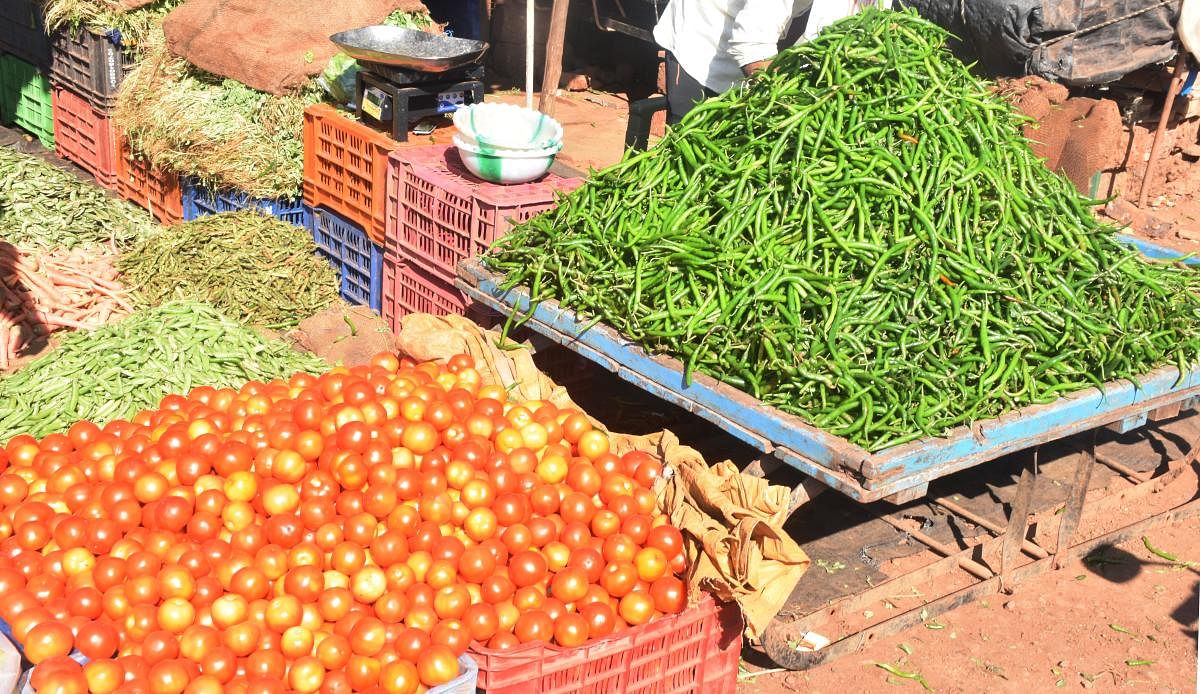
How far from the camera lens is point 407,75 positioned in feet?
19.9

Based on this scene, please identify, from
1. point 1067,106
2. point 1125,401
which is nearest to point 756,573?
point 1125,401

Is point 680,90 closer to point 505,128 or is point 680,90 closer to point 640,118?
point 640,118

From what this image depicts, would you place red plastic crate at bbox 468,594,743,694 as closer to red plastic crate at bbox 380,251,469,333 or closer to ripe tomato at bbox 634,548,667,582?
ripe tomato at bbox 634,548,667,582

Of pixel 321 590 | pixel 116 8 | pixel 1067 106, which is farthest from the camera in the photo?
pixel 1067 106

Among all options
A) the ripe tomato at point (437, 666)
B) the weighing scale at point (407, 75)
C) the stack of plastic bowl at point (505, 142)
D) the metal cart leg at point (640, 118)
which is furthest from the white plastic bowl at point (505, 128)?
the ripe tomato at point (437, 666)

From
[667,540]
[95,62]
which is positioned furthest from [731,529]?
[95,62]

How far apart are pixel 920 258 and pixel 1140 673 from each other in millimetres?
1912

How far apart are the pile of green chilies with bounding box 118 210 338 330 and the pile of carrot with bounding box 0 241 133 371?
0.15m

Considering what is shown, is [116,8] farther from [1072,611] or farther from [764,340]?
[1072,611]

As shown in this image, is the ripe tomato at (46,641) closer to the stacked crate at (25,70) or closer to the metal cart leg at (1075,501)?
the metal cart leg at (1075,501)

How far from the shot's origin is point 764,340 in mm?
3768

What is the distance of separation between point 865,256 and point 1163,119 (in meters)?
7.15

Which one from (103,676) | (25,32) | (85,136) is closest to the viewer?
(103,676)

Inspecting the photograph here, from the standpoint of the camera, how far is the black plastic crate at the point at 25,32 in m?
8.70
